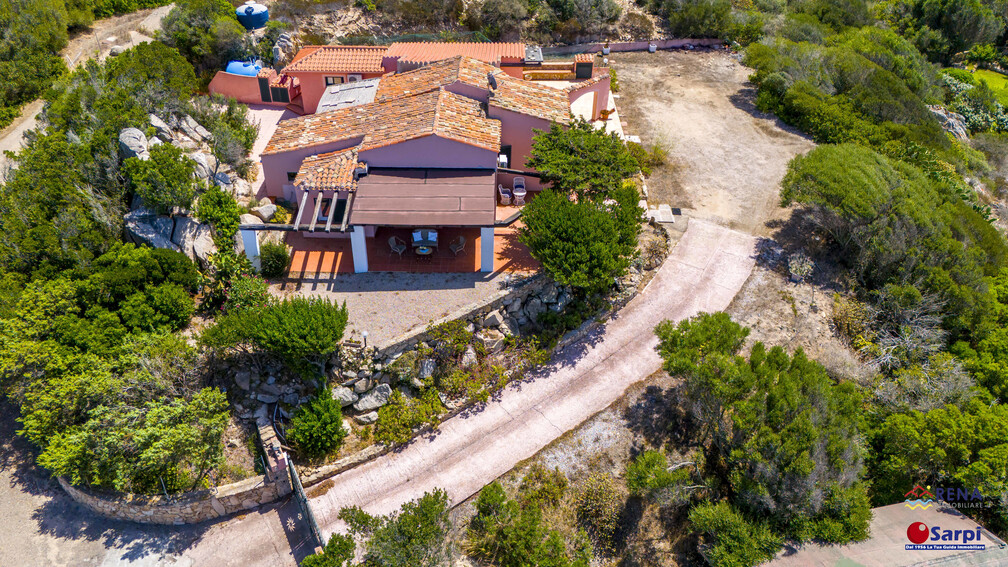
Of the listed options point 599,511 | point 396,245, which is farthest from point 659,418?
point 396,245

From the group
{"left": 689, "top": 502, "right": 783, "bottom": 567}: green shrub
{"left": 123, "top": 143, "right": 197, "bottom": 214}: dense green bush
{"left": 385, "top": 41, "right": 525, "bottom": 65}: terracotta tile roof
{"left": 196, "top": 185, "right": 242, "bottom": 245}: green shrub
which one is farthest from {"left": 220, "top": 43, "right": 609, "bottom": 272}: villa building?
{"left": 689, "top": 502, "right": 783, "bottom": 567}: green shrub

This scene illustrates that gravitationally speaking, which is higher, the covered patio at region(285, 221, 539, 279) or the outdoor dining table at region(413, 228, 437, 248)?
the outdoor dining table at region(413, 228, 437, 248)

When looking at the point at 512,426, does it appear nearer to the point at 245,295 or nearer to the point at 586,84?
the point at 245,295

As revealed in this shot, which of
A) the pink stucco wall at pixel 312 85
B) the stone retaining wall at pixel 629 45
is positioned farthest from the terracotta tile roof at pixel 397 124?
the stone retaining wall at pixel 629 45

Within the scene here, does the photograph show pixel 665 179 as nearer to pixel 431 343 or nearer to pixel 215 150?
pixel 431 343

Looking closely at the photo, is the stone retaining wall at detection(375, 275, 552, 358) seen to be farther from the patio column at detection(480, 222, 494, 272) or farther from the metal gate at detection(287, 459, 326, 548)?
the metal gate at detection(287, 459, 326, 548)

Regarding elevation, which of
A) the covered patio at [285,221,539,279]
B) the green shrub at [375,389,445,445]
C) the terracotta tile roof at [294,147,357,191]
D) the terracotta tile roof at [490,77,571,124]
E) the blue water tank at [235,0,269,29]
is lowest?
the green shrub at [375,389,445,445]
